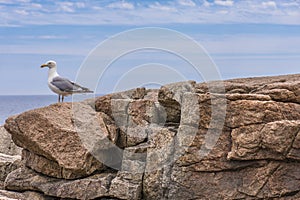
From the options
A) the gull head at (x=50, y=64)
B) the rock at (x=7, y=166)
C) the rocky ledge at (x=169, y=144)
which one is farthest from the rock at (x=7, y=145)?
the gull head at (x=50, y=64)

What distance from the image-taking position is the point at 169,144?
17750mm

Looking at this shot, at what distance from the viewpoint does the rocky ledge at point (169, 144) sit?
16.6 m

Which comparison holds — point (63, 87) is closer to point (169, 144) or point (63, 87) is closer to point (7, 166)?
point (169, 144)

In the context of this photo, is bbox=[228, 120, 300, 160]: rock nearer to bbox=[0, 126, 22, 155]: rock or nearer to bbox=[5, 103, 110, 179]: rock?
bbox=[5, 103, 110, 179]: rock

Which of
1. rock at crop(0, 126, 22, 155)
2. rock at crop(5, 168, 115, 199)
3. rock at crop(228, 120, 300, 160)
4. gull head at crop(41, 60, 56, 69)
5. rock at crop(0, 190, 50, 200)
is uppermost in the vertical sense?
gull head at crop(41, 60, 56, 69)

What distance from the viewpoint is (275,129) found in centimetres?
1617

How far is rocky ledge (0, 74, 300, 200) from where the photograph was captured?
54.3 feet

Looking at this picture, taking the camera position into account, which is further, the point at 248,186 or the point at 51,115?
the point at 51,115

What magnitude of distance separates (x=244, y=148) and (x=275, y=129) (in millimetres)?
1085

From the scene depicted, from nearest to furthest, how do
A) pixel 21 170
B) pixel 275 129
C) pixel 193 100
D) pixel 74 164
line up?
pixel 275 129, pixel 193 100, pixel 74 164, pixel 21 170

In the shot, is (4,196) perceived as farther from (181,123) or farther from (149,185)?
(181,123)

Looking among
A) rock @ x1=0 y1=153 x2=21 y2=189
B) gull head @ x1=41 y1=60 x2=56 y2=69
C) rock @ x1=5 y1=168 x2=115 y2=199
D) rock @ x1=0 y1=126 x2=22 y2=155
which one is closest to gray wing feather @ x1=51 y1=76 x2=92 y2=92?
gull head @ x1=41 y1=60 x2=56 y2=69

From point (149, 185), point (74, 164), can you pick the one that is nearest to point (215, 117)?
point (149, 185)

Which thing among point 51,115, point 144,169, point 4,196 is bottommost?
point 4,196
